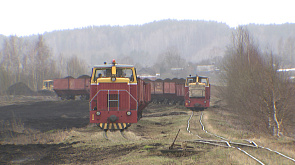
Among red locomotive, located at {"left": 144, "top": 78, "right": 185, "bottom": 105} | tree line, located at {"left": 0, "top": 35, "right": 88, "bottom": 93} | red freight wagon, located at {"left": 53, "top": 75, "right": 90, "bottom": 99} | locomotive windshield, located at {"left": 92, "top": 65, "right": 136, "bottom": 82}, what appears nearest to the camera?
locomotive windshield, located at {"left": 92, "top": 65, "right": 136, "bottom": 82}

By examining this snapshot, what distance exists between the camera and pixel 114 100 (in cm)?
1415

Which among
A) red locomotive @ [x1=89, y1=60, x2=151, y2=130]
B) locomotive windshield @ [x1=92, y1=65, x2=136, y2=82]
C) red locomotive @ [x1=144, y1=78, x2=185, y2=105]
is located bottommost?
red locomotive @ [x1=144, y1=78, x2=185, y2=105]

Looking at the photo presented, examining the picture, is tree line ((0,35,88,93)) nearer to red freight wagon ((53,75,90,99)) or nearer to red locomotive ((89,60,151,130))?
red freight wagon ((53,75,90,99))

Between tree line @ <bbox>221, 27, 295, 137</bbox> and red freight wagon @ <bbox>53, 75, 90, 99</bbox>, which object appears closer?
tree line @ <bbox>221, 27, 295, 137</bbox>

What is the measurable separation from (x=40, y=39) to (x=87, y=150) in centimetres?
8690

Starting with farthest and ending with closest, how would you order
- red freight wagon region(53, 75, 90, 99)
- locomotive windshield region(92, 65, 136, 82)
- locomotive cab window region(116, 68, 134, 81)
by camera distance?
red freight wagon region(53, 75, 90, 99), locomotive cab window region(116, 68, 134, 81), locomotive windshield region(92, 65, 136, 82)

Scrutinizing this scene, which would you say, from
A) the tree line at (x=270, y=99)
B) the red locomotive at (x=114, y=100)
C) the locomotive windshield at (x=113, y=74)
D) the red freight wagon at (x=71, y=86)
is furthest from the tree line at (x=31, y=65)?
the red locomotive at (x=114, y=100)

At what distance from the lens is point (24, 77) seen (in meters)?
81.7

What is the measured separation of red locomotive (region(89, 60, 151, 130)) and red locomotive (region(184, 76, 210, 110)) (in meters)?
14.7

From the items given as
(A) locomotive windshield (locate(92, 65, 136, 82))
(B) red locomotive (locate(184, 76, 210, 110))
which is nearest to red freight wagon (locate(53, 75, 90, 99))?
(B) red locomotive (locate(184, 76, 210, 110))

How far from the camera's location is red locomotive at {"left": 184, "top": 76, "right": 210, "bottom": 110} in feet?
92.5

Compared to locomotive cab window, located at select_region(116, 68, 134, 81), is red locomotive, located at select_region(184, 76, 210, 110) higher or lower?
lower

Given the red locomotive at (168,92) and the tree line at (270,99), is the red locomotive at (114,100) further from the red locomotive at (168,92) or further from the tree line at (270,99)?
the red locomotive at (168,92)

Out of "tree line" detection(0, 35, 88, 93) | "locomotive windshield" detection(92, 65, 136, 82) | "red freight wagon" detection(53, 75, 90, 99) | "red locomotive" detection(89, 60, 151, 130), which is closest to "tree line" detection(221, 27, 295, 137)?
"locomotive windshield" detection(92, 65, 136, 82)
